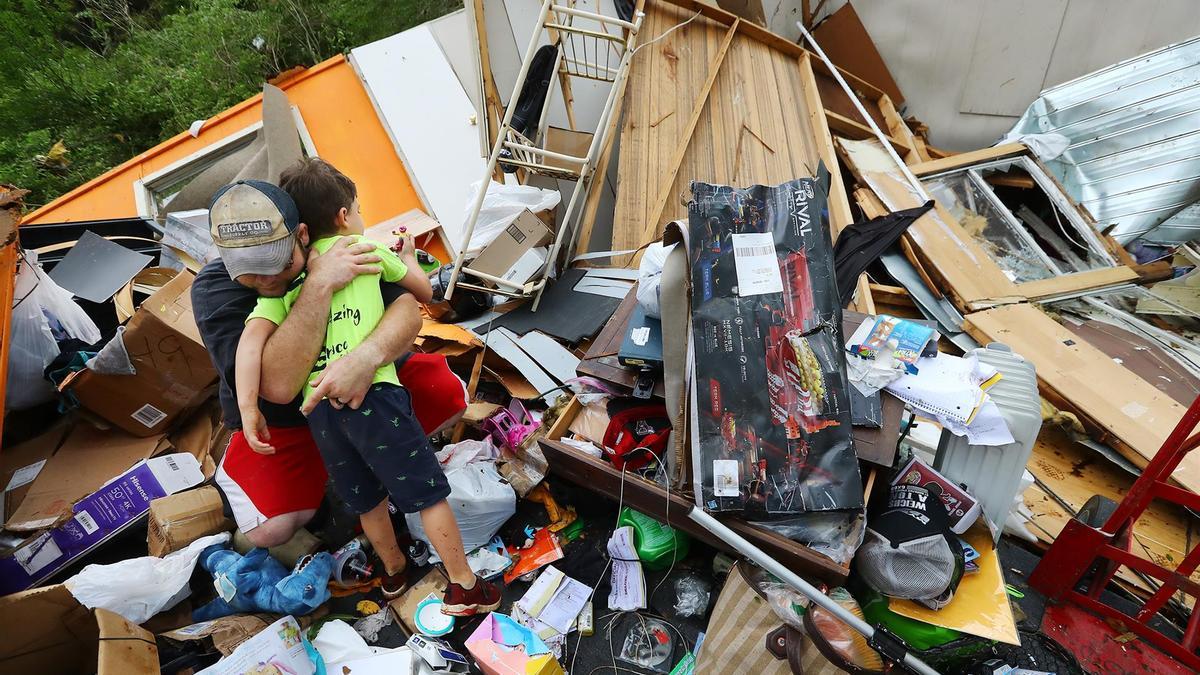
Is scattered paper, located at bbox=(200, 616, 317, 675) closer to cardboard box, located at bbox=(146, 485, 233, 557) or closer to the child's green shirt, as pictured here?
cardboard box, located at bbox=(146, 485, 233, 557)

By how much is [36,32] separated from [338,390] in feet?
22.8

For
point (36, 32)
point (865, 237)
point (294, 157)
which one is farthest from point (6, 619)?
point (36, 32)

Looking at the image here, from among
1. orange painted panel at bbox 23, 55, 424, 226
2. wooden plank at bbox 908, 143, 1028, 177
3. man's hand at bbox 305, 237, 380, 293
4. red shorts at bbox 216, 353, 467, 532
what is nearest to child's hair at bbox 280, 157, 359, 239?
man's hand at bbox 305, 237, 380, 293

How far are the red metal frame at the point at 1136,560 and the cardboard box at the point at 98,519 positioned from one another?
3775 mm

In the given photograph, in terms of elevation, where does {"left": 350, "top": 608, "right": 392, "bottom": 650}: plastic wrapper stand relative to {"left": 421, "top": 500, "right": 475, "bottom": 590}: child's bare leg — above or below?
below

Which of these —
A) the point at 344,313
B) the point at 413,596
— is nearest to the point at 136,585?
the point at 413,596

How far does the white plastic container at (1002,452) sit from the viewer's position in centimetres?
194

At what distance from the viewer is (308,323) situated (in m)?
1.83

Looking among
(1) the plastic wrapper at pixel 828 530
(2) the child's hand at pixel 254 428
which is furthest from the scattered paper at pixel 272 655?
(1) the plastic wrapper at pixel 828 530

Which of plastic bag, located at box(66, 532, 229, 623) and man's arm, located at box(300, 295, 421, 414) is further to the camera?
plastic bag, located at box(66, 532, 229, 623)

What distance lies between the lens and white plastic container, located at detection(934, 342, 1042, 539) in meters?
1.94

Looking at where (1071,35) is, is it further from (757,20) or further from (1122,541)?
(1122,541)

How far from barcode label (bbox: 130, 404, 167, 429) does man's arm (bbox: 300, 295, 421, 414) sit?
1626 mm

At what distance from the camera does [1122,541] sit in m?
2.12
